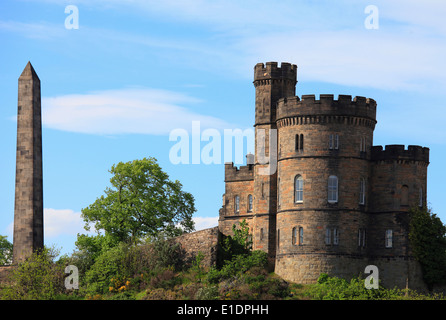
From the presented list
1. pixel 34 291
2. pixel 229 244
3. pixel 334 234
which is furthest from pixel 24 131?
pixel 334 234

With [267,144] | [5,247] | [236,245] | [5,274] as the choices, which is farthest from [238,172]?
[5,247]

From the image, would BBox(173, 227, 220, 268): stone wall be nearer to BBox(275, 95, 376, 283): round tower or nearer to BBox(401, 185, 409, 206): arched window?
BBox(275, 95, 376, 283): round tower

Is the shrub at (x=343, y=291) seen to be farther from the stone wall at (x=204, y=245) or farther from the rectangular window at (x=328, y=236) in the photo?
the stone wall at (x=204, y=245)

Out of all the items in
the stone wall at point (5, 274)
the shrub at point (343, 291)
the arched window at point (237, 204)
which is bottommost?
the shrub at point (343, 291)

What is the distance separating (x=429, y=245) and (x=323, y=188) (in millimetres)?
10216

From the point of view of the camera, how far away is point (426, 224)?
247 ft

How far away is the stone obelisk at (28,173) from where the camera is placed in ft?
222

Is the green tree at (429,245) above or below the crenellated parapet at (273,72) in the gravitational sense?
below

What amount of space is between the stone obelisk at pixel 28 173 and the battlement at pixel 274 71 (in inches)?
813

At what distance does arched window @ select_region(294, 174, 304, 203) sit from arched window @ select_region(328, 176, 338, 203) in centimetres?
211

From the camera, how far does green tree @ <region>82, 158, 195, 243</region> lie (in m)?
84.8

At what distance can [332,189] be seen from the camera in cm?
7344

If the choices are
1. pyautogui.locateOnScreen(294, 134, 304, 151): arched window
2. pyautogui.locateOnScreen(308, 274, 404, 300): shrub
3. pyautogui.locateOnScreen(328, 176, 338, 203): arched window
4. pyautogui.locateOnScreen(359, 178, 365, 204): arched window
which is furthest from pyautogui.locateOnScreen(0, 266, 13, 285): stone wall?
pyautogui.locateOnScreen(359, 178, 365, 204): arched window

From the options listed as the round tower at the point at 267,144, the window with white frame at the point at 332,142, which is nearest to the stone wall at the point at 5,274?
the round tower at the point at 267,144
